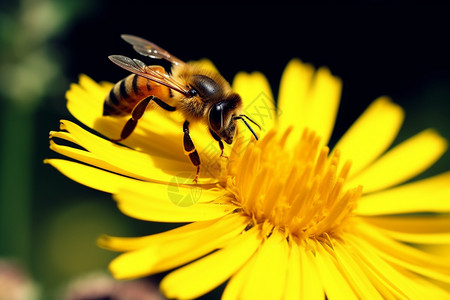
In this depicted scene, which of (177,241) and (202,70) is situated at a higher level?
(202,70)

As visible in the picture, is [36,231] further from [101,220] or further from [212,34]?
[212,34]

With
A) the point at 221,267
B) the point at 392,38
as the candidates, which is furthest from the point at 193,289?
the point at 392,38

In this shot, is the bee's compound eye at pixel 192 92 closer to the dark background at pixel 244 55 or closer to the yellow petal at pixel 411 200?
the yellow petal at pixel 411 200

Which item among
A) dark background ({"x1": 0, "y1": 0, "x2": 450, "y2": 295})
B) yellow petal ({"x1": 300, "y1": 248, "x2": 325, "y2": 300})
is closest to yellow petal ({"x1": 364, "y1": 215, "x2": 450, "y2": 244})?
yellow petal ({"x1": 300, "y1": 248, "x2": 325, "y2": 300})

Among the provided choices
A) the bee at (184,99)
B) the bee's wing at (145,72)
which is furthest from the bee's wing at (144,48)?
the bee's wing at (145,72)

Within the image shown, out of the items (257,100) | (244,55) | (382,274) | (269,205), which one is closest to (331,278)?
(382,274)

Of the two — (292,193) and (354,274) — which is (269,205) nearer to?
(292,193)
